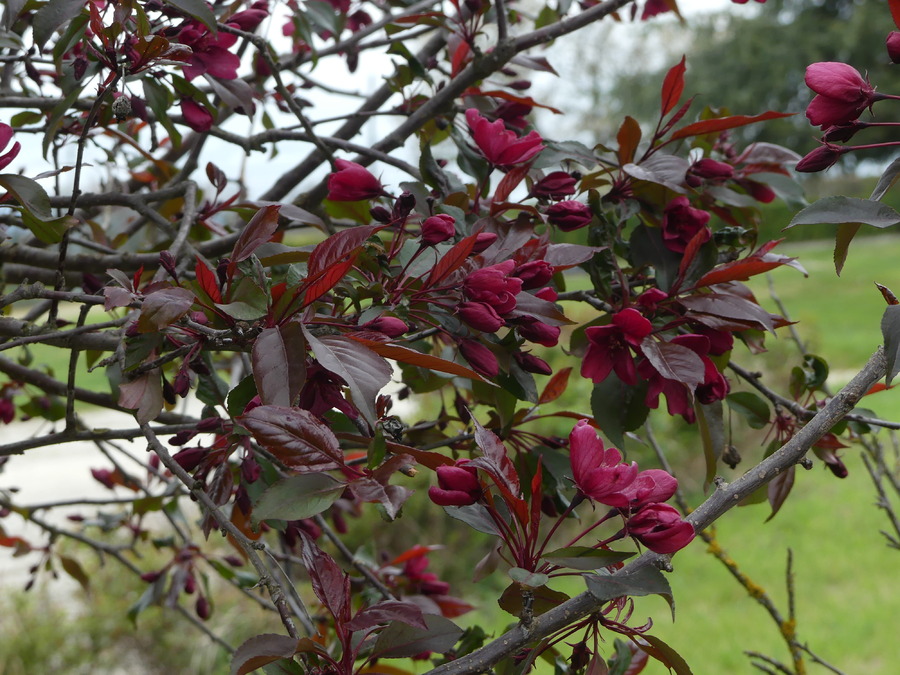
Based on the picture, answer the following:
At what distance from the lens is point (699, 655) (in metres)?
2.97

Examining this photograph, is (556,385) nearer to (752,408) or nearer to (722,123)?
(752,408)

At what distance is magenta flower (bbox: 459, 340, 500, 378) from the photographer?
753 millimetres

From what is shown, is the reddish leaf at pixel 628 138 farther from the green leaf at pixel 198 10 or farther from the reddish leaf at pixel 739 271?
the green leaf at pixel 198 10

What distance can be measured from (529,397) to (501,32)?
559mm

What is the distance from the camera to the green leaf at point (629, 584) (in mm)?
584

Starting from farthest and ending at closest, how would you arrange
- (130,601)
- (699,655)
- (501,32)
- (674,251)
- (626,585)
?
(130,601), (699,655), (501,32), (674,251), (626,585)

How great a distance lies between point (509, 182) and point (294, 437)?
0.45 metres

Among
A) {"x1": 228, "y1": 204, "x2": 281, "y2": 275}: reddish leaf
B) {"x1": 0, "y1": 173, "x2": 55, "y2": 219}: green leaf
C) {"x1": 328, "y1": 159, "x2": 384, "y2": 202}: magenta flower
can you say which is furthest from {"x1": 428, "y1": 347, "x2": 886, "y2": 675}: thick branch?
{"x1": 0, "y1": 173, "x2": 55, "y2": 219}: green leaf

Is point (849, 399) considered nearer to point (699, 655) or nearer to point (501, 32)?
point (501, 32)

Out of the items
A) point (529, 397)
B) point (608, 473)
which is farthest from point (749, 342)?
point (608, 473)

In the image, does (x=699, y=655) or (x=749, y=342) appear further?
(x=699, y=655)

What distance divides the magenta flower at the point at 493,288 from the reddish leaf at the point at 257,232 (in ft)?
0.57

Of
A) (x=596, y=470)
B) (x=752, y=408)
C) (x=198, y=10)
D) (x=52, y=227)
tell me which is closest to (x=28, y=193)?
(x=52, y=227)

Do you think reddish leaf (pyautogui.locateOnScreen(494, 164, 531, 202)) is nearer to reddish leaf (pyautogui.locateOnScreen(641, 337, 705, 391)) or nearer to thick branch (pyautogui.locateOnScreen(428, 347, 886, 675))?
reddish leaf (pyautogui.locateOnScreen(641, 337, 705, 391))
